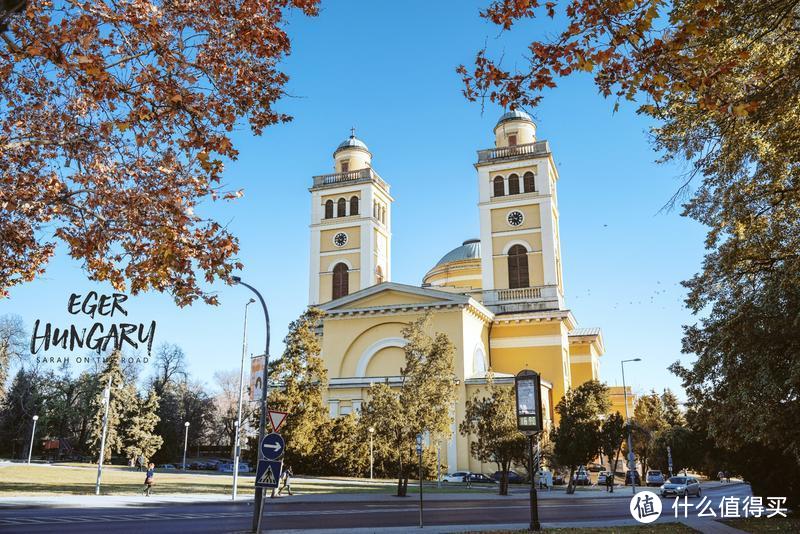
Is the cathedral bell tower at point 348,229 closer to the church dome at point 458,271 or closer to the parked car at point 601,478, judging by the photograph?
the church dome at point 458,271

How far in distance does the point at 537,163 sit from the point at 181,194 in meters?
49.3

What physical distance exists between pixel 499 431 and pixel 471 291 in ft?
79.4

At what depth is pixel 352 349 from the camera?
4997 cm

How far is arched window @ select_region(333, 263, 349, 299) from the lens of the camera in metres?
57.7

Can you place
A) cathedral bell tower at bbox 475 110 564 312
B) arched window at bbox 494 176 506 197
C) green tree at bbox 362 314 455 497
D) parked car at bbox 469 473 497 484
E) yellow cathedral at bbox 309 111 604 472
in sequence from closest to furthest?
green tree at bbox 362 314 455 497
parked car at bbox 469 473 497 484
yellow cathedral at bbox 309 111 604 472
cathedral bell tower at bbox 475 110 564 312
arched window at bbox 494 176 506 197

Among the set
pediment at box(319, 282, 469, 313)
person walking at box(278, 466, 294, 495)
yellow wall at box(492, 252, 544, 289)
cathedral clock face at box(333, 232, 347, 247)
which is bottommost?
person walking at box(278, 466, 294, 495)

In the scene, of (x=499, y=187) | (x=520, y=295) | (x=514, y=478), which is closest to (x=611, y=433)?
(x=514, y=478)

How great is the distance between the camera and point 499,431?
1363 inches

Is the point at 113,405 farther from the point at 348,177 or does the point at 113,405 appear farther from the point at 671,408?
the point at 671,408

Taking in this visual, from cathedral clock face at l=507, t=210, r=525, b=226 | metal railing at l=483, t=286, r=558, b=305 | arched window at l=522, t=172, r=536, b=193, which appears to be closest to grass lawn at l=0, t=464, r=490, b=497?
metal railing at l=483, t=286, r=558, b=305

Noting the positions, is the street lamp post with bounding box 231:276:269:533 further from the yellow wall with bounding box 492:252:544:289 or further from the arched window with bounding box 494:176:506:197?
the arched window with bounding box 494:176:506:197

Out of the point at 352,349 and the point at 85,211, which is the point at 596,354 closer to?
the point at 352,349

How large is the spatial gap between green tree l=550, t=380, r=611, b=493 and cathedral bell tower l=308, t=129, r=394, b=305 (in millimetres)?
24193

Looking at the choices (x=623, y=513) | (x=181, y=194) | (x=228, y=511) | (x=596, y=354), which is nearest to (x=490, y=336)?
(x=596, y=354)
